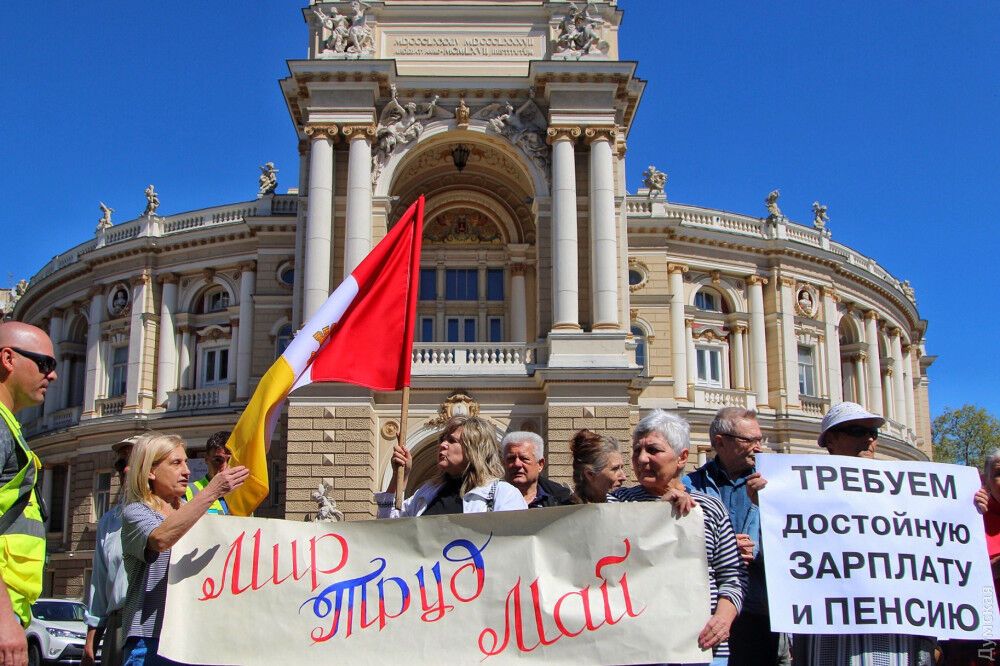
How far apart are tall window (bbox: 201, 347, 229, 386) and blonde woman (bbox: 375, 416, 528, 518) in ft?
95.5

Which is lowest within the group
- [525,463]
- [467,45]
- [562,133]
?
[525,463]

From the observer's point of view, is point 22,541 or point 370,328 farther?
point 370,328

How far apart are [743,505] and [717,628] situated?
1.12 m

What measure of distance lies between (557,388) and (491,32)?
9.79 meters

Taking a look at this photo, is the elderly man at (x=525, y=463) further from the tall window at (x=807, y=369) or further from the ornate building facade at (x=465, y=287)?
the tall window at (x=807, y=369)

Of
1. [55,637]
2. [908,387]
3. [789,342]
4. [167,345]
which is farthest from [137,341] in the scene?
[908,387]

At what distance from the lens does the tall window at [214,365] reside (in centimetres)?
3481

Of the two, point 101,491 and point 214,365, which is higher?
point 214,365

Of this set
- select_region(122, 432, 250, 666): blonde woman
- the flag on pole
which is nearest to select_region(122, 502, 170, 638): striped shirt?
select_region(122, 432, 250, 666): blonde woman

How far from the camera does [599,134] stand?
2589cm

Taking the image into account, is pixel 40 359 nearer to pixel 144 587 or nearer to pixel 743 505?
pixel 144 587

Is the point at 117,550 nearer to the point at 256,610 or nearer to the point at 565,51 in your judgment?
the point at 256,610

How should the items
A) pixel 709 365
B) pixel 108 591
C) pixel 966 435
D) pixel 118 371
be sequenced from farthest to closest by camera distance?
pixel 966 435 < pixel 118 371 < pixel 709 365 < pixel 108 591

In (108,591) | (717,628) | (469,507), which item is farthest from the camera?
(469,507)
